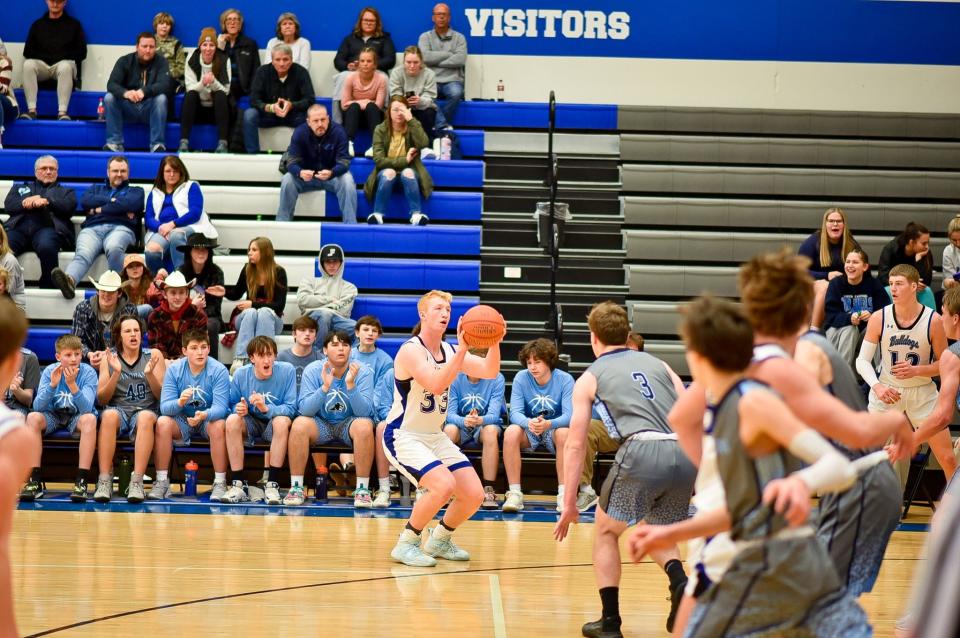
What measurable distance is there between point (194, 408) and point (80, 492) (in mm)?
1035

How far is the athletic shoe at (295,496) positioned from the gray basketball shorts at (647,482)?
4.25 meters

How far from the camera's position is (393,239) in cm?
1181

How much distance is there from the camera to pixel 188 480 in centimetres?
933

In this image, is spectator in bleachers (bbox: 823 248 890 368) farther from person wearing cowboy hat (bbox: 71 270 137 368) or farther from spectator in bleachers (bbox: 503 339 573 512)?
person wearing cowboy hat (bbox: 71 270 137 368)

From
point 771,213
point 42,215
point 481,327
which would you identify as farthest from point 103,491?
point 771,213

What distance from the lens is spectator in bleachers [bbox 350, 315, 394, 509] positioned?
30.1 feet

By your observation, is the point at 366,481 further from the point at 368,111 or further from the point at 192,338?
the point at 368,111

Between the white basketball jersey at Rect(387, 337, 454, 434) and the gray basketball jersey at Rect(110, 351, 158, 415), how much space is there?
327 cm

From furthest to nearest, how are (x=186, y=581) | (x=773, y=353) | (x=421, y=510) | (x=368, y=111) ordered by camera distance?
1. (x=368, y=111)
2. (x=421, y=510)
3. (x=186, y=581)
4. (x=773, y=353)

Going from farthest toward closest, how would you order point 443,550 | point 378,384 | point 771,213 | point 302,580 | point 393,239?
point 771,213
point 393,239
point 378,384
point 443,550
point 302,580

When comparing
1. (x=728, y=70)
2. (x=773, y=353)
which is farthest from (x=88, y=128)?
(x=773, y=353)

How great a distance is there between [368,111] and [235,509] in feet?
17.2

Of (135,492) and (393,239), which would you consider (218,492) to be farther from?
(393,239)

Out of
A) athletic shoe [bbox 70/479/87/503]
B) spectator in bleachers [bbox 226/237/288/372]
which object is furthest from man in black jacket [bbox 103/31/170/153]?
athletic shoe [bbox 70/479/87/503]
